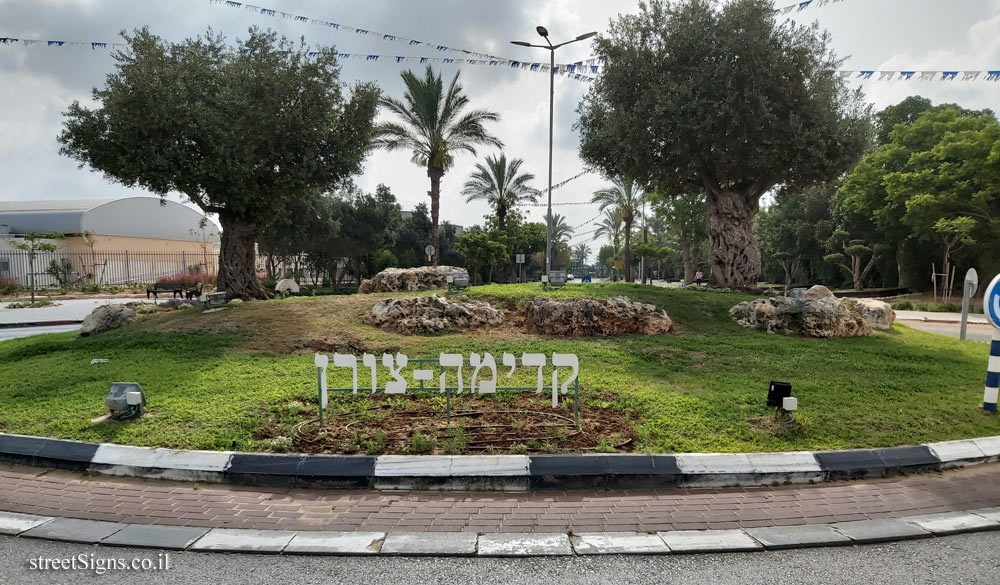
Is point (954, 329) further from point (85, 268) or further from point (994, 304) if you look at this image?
point (85, 268)

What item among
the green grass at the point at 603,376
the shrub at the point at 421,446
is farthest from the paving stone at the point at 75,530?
the shrub at the point at 421,446

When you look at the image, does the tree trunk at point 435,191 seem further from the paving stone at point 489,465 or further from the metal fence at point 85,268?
the paving stone at point 489,465

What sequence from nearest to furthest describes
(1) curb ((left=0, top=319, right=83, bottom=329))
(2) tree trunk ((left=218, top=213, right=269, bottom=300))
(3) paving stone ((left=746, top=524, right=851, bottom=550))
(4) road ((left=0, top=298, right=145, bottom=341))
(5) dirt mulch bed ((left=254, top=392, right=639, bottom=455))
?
1. (3) paving stone ((left=746, top=524, right=851, bottom=550))
2. (5) dirt mulch bed ((left=254, top=392, right=639, bottom=455))
3. (2) tree trunk ((left=218, top=213, right=269, bottom=300))
4. (4) road ((left=0, top=298, right=145, bottom=341))
5. (1) curb ((left=0, top=319, right=83, bottom=329))

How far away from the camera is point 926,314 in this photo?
21.2 m

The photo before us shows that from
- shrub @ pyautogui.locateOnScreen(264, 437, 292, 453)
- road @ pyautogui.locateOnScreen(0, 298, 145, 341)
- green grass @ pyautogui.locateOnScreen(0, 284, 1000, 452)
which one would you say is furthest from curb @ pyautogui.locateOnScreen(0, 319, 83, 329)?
shrub @ pyautogui.locateOnScreen(264, 437, 292, 453)

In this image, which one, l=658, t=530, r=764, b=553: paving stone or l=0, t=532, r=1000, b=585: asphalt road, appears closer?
l=0, t=532, r=1000, b=585: asphalt road

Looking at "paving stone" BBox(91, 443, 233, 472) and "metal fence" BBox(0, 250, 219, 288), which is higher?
"metal fence" BBox(0, 250, 219, 288)

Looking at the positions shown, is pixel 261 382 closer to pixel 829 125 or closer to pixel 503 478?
pixel 503 478

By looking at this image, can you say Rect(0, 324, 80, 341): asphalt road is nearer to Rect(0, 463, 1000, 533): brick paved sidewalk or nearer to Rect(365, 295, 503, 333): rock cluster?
Rect(365, 295, 503, 333): rock cluster

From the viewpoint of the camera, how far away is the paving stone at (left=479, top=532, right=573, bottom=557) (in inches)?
120

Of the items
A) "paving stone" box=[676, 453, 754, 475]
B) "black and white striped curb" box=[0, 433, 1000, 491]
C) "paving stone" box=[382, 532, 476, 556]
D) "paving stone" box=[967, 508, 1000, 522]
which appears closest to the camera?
"paving stone" box=[382, 532, 476, 556]

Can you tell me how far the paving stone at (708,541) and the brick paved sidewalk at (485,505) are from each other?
0.29 ft

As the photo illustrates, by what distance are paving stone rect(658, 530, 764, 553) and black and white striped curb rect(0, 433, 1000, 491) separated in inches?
26.6

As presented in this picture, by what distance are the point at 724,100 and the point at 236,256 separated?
42.6ft
